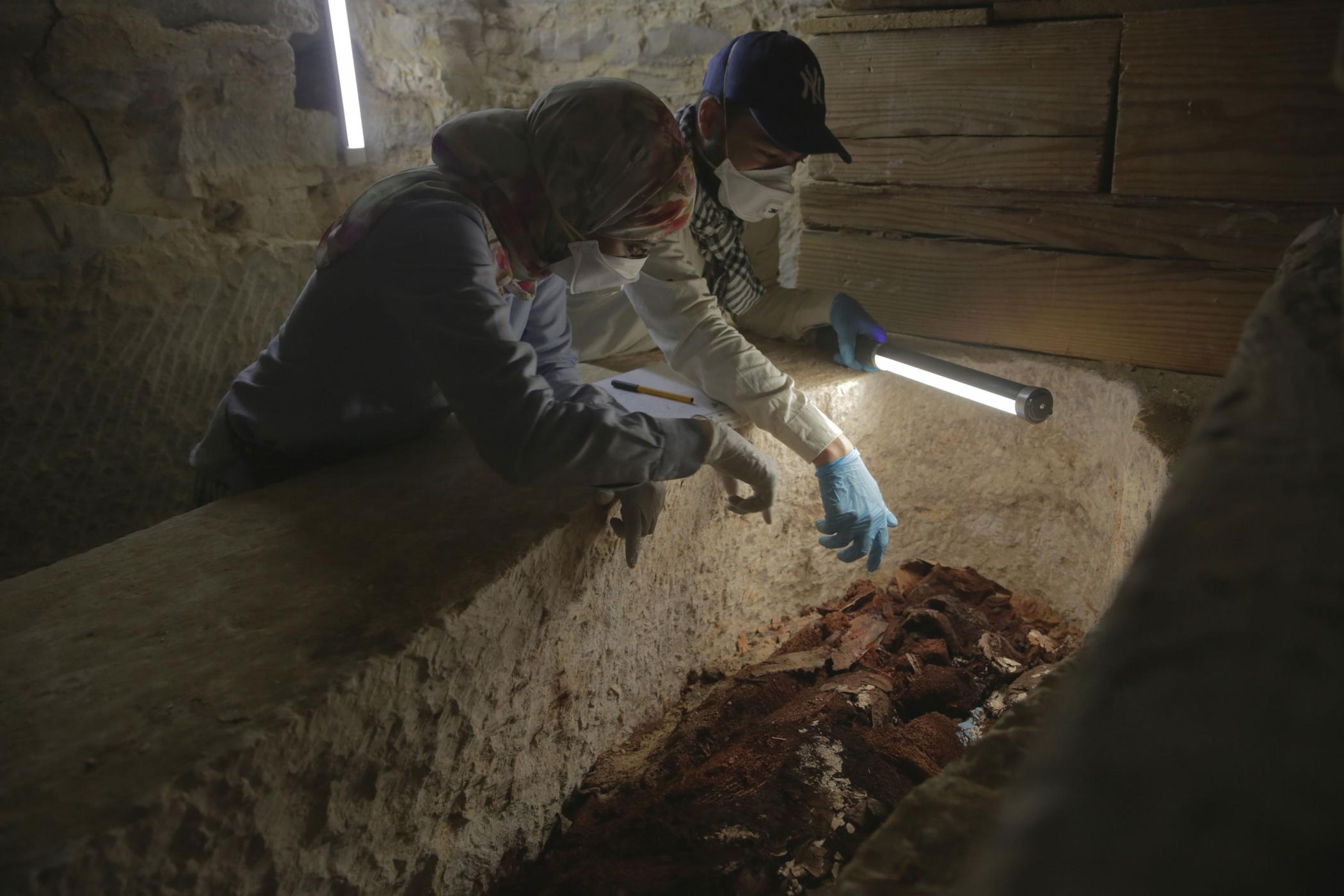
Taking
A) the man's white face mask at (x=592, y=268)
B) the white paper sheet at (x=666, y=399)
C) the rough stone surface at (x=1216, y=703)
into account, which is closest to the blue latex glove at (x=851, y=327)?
the white paper sheet at (x=666, y=399)

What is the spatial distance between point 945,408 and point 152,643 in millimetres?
2352

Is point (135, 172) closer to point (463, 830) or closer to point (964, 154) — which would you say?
point (463, 830)

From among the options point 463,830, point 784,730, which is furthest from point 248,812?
point 784,730

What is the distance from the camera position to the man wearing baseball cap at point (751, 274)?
7.29 ft

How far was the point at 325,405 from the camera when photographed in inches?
72.8

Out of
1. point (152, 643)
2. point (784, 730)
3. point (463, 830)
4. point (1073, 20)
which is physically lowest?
point (784, 730)

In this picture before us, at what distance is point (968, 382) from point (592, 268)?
1025 millimetres

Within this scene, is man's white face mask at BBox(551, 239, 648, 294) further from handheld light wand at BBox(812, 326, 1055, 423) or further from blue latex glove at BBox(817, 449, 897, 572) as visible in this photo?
handheld light wand at BBox(812, 326, 1055, 423)

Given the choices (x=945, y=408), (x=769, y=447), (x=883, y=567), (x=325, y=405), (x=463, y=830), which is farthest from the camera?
(x=883, y=567)

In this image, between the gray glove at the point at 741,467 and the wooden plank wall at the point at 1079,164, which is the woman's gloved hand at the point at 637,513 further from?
the wooden plank wall at the point at 1079,164

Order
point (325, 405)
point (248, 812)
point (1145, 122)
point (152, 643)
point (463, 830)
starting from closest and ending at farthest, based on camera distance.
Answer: point (248, 812)
point (152, 643)
point (463, 830)
point (325, 405)
point (1145, 122)

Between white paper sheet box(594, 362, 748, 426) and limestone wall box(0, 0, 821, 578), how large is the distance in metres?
1.53

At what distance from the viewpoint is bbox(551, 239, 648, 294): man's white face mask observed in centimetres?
180

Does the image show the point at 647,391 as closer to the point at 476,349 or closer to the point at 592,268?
the point at 592,268
